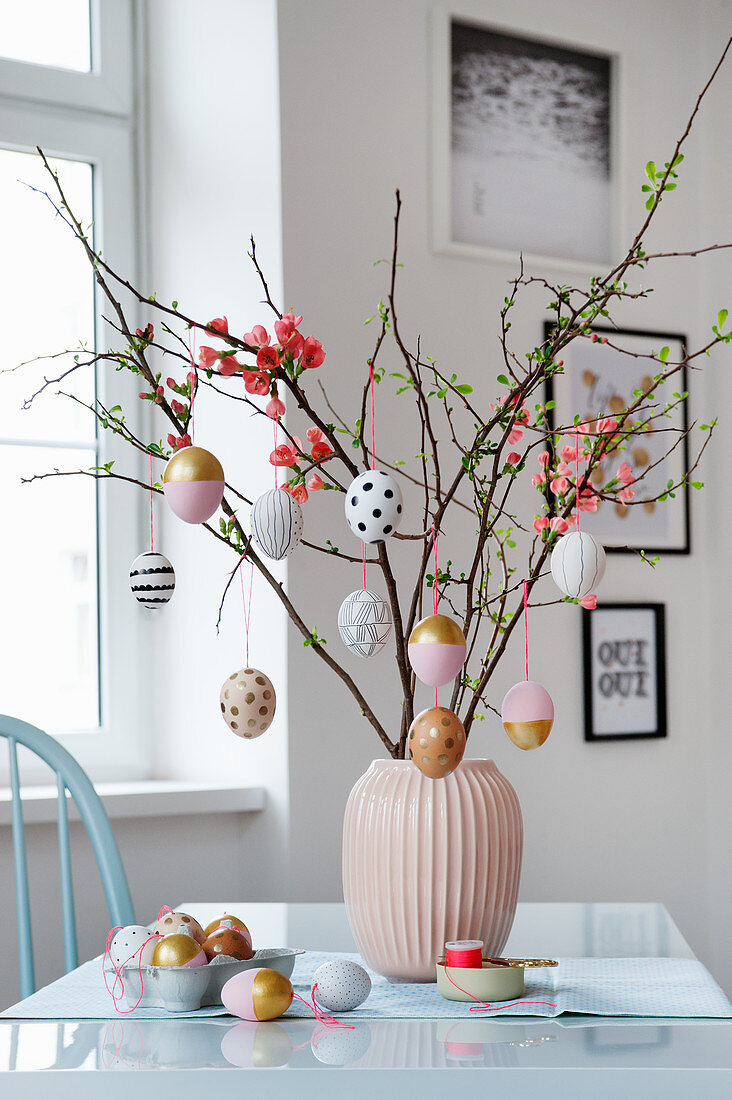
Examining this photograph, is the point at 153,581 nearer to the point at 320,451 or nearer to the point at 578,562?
the point at 320,451

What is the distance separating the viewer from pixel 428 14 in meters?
1.97

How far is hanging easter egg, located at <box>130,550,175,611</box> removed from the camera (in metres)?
1.13

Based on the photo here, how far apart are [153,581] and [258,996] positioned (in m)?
0.40

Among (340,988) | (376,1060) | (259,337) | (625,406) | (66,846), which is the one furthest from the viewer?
(625,406)

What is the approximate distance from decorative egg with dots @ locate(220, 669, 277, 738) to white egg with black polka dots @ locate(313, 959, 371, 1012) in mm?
236

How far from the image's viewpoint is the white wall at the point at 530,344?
5.94 feet

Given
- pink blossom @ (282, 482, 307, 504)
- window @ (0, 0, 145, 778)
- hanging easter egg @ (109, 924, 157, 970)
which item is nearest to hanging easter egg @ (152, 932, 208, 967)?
hanging easter egg @ (109, 924, 157, 970)

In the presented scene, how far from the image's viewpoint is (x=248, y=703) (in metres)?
1.11

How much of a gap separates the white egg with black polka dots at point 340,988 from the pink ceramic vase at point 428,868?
0.10m

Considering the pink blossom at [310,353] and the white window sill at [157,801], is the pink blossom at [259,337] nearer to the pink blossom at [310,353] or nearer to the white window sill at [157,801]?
the pink blossom at [310,353]

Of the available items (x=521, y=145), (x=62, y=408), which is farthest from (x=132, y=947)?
(x=521, y=145)

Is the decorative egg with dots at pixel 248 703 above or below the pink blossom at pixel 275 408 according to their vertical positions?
below

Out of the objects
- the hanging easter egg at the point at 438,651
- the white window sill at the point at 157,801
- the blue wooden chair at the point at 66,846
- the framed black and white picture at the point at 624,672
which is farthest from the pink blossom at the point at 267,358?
the framed black and white picture at the point at 624,672

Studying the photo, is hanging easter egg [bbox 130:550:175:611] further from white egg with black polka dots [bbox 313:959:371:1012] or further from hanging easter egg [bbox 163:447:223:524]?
white egg with black polka dots [bbox 313:959:371:1012]
